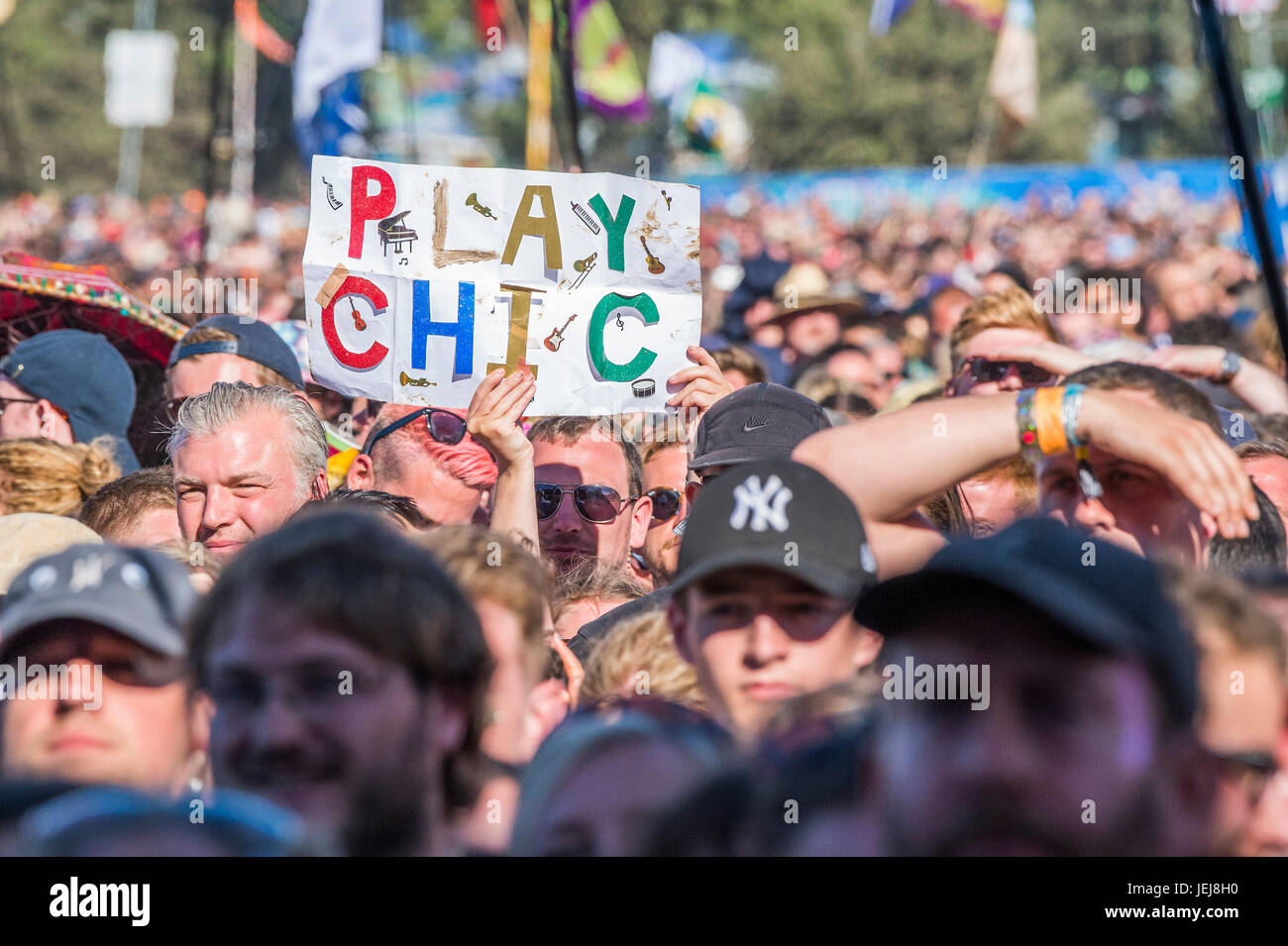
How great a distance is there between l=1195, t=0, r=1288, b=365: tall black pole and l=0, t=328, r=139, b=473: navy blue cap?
3.68m

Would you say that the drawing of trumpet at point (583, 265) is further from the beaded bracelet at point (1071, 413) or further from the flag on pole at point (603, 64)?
the flag on pole at point (603, 64)

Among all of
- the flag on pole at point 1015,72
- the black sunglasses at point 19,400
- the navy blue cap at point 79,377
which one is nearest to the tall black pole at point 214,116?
the navy blue cap at point 79,377

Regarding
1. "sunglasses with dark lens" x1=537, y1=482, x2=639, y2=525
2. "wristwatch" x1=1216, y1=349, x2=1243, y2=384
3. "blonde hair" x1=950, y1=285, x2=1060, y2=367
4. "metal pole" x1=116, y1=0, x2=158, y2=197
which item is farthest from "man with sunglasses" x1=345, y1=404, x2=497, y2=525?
"metal pole" x1=116, y1=0, x2=158, y2=197

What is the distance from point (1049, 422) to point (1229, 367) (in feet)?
11.2

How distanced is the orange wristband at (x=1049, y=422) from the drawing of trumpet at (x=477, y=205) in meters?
2.07

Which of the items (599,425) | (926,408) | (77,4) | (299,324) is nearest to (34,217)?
(299,324)

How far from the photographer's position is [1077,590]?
1.77 metres

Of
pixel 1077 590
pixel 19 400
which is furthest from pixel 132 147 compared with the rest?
pixel 1077 590

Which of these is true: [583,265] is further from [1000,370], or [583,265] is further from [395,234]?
[1000,370]

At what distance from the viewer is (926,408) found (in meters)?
2.79

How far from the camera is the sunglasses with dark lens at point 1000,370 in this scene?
495cm

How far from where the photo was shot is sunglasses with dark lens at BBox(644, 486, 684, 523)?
4.66 meters
